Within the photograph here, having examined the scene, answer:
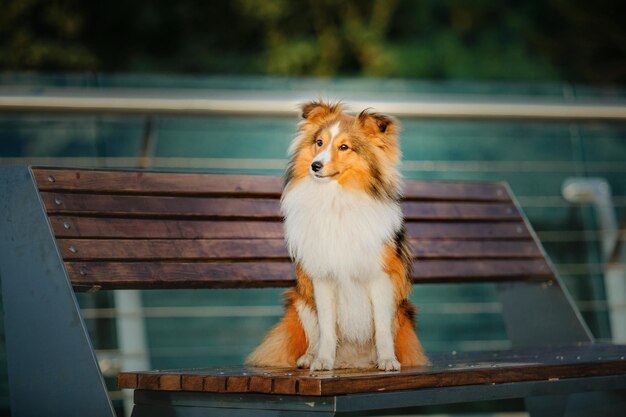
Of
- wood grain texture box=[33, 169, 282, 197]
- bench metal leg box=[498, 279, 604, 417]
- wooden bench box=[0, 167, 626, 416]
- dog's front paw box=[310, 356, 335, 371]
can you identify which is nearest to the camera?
wooden bench box=[0, 167, 626, 416]

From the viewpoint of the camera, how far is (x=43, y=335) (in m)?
1.80

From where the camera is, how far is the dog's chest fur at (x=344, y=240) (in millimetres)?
1940

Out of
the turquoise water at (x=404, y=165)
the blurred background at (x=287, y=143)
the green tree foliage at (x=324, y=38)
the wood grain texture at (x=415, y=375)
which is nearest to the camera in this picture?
the wood grain texture at (x=415, y=375)

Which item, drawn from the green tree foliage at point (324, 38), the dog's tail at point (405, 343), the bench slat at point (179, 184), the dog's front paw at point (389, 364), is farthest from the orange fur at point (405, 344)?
the green tree foliage at point (324, 38)

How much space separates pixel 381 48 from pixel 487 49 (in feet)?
4.14

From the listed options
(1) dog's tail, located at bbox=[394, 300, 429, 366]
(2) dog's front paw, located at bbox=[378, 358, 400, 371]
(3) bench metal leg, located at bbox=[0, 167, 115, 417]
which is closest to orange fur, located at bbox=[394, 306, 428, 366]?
(1) dog's tail, located at bbox=[394, 300, 429, 366]

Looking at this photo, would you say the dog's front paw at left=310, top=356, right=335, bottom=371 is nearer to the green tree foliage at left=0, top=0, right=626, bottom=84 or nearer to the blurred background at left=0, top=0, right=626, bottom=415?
the blurred background at left=0, top=0, right=626, bottom=415

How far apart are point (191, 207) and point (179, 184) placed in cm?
7

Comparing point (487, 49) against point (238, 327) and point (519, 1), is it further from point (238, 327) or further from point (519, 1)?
point (238, 327)

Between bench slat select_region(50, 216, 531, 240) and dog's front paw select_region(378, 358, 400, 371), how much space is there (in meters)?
Answer: 0.58

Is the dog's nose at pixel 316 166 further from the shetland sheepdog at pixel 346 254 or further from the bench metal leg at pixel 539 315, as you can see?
the bench metal leg at pixel 539 315

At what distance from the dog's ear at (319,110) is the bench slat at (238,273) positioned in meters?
0.41

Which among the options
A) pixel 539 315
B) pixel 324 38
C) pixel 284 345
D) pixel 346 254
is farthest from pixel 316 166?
pixel 324 38

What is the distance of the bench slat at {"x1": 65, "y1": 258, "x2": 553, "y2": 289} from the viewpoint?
81.2 inches
